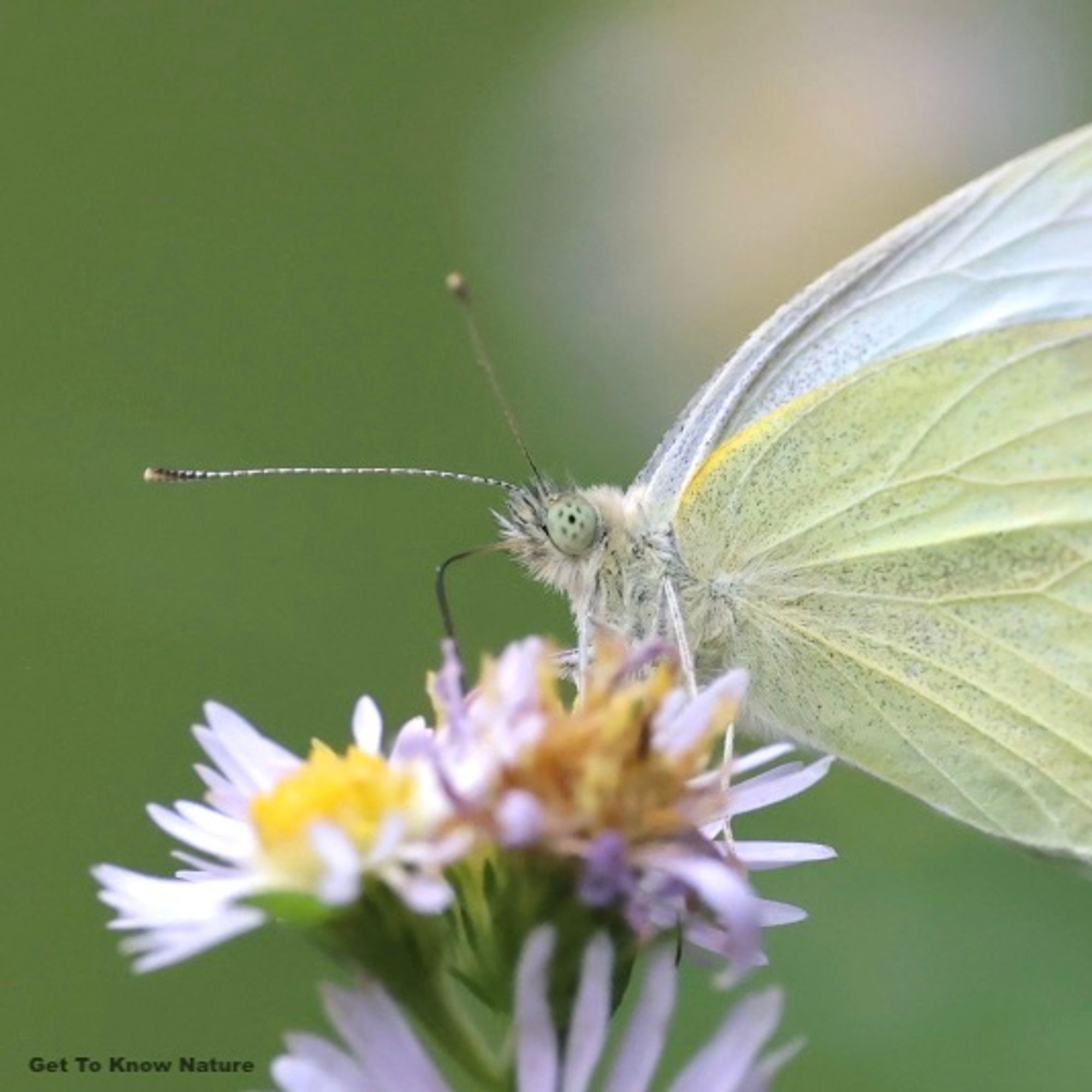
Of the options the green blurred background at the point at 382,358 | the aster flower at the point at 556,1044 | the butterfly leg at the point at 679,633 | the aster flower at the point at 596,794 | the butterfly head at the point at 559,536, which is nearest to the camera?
the aster flower at the point at 556,1044

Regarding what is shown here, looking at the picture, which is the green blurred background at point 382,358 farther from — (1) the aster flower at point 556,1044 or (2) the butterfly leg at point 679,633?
(1) the aster flower at point 556,1044

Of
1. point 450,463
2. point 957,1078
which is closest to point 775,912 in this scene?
point 957,1078

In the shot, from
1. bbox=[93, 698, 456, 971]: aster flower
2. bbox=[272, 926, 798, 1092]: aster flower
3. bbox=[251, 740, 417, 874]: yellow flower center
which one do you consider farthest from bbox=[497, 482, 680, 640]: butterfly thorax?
bbox=[272, 926, 798, 1092]: aster flower

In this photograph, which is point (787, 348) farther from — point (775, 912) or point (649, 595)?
point (775, 912)

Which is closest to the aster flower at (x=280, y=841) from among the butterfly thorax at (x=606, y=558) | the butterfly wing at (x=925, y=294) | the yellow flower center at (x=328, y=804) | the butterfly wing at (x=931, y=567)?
the yellow flower center at (x=328, y=804)

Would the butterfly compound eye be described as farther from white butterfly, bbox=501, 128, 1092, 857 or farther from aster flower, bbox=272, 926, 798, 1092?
aster flower, bbox=272, 926, 798, 1092

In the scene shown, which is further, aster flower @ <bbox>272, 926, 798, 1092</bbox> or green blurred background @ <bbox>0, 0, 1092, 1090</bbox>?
green blurred background @ <bbox>0, 0, 1092, 1090</bbox>
